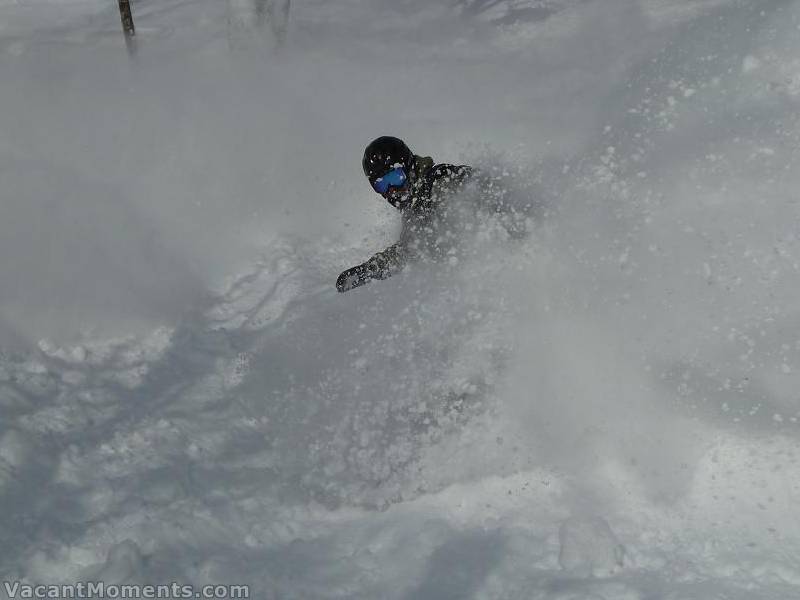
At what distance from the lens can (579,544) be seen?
3178mm

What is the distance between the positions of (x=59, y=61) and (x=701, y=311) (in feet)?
29.9

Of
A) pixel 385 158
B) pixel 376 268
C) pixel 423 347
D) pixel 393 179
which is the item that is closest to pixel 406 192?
pixel 393 179

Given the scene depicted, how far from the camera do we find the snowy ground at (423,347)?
10.7ft

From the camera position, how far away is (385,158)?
4.25 meters

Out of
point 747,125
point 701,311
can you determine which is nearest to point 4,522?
point 701,311

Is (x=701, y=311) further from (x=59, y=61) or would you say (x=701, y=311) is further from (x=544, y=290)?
(x=59, y=61)

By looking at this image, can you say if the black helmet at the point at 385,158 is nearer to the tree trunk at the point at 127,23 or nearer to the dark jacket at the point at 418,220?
the dark jacket at the point at 418,220

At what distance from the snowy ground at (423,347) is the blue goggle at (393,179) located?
62 centimetres

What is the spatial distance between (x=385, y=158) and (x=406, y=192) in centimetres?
25

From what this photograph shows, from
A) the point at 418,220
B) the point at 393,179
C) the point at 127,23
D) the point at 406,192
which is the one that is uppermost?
the point at 127,23

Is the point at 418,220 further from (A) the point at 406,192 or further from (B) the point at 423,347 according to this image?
(B) the point at 423,347

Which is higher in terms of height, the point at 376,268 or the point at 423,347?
the point at 376,268

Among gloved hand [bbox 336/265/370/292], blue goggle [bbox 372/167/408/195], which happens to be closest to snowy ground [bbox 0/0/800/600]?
gloved hand [bbox 336/265/370/292]

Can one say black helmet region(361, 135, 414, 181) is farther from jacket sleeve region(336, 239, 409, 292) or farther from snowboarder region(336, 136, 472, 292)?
jacket sleeve region(336, 239, 409, 292)
